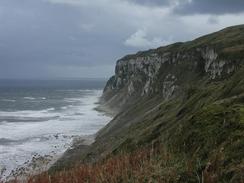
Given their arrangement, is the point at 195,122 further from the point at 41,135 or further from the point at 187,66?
the point at 187,66

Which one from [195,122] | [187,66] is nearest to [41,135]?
[187,66]

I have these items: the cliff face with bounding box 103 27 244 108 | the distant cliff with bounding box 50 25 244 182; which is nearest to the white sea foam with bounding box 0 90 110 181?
the distant cliff with bounding box 50 25 244 182

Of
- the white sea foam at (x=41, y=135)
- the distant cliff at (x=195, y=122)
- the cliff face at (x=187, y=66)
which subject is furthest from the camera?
the cliff face at (x=187, y=66)

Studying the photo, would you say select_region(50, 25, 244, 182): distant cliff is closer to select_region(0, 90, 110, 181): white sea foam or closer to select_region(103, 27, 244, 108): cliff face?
select_region(103, 27, 244, 108): cliff face

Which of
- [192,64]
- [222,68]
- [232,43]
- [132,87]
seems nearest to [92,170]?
[222,68]

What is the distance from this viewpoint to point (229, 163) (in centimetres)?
910

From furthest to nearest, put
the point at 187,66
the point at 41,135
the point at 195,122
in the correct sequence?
the point at 187,66, the point at 41,135, the point at 195,122

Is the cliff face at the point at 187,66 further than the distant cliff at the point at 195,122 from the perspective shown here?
Yes

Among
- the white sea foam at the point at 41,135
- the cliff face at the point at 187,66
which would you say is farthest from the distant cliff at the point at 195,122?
the white sea foam at the point at 41,135

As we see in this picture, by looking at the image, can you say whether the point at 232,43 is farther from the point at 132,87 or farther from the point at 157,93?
the point at 132,87

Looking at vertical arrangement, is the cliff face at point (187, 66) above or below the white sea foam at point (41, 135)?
above

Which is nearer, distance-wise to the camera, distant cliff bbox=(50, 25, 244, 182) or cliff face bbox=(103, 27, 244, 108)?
distant cliff bbox=(50, 25, 244, 182)

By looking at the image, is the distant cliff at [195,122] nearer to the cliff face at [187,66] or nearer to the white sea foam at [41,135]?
the cliff face at [187,66]

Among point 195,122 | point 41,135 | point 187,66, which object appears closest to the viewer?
point 195,122
